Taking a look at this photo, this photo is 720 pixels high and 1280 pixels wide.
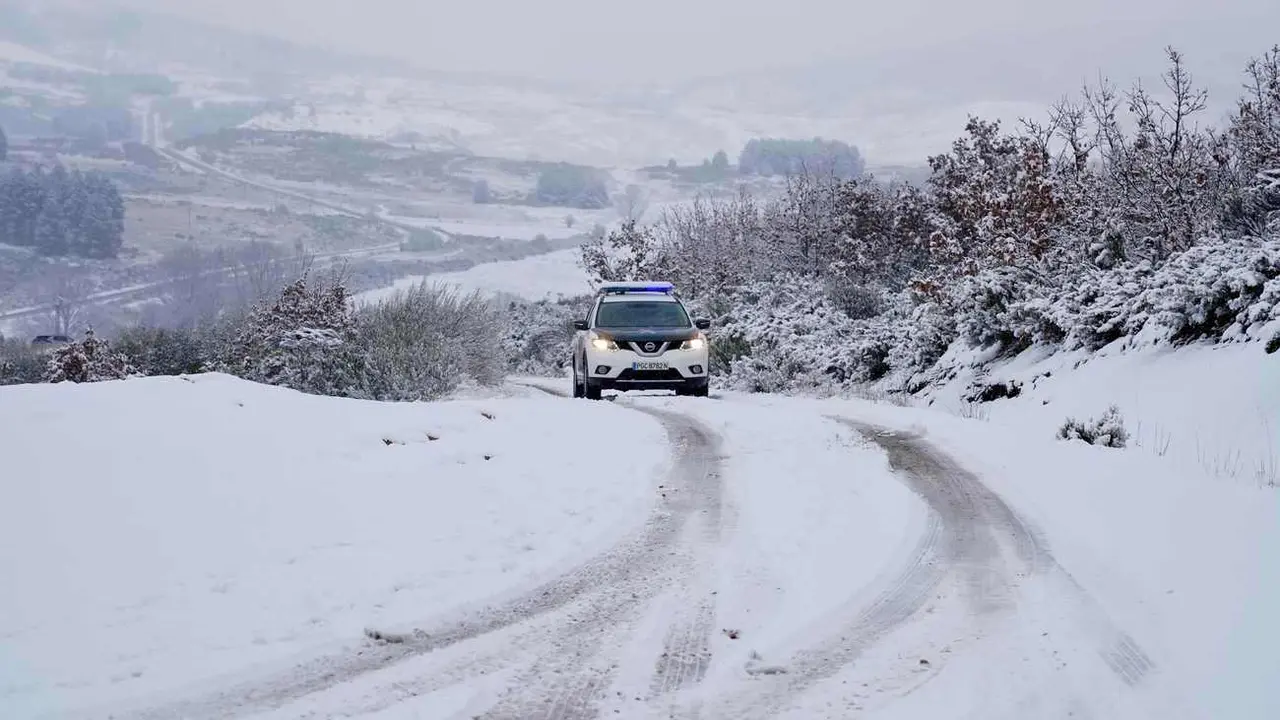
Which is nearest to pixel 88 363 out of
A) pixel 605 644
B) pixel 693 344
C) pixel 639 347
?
pixel 639 347

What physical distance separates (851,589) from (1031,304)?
41.0ft

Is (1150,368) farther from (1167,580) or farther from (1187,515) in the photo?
(1167,580)

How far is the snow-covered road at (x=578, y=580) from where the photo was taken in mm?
3670

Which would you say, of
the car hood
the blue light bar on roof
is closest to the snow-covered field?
the blue light bar on roof

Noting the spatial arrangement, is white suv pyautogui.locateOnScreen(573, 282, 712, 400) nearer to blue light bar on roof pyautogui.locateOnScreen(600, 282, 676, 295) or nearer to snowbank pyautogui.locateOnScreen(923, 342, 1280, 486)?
blue light bar on roof pyautogui.locateOnScreen(600, 282, 676, 295)

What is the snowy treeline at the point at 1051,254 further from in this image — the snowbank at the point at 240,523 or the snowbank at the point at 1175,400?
the snowbank at the point at 240,523

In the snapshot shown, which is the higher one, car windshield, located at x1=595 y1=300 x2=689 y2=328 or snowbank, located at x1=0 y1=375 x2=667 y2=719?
car windshield, located at x1=595 y1=300 x2=689 y2=328

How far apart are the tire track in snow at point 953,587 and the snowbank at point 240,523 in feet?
5.29

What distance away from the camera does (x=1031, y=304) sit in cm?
1623

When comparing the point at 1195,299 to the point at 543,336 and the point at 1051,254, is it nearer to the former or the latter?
the point at 1051,254

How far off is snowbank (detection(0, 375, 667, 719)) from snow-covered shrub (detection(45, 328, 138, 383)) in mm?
23666

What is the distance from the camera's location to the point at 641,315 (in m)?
17.7

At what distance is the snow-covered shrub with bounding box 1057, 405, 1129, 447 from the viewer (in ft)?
32.0

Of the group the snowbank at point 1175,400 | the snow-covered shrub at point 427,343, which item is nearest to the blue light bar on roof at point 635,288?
the snow-covered shrub at point 427,343
